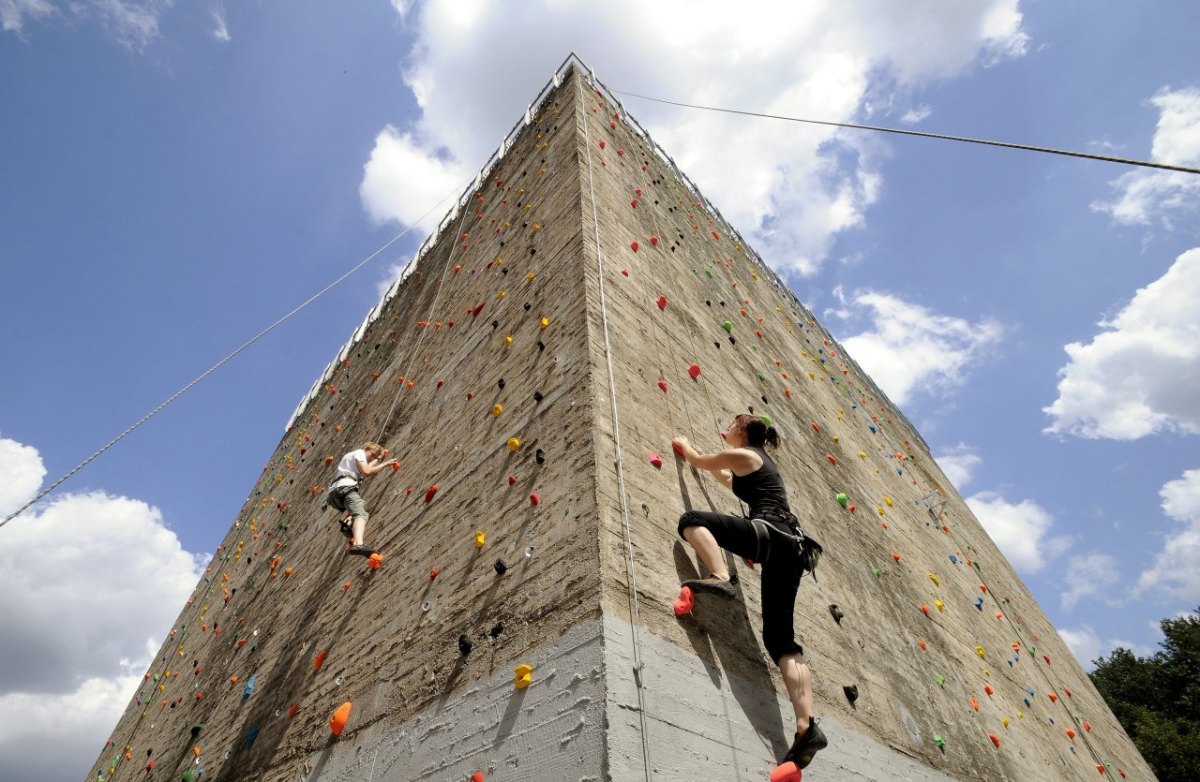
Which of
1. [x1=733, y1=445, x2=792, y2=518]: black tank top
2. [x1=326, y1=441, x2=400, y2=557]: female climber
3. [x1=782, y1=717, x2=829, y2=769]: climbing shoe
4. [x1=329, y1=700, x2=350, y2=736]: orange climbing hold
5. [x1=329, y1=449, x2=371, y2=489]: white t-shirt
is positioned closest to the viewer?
[x1=782, y1=717, x2=829, y2=769]: climbing shoe

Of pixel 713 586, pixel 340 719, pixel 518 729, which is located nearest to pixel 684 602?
pixel 713 586

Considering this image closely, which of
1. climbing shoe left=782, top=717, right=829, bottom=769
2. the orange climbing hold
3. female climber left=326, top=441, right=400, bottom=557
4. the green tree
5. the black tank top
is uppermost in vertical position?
the green tree

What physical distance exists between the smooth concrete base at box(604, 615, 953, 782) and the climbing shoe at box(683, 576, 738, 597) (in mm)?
288

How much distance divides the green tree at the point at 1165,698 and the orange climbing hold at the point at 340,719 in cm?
2309

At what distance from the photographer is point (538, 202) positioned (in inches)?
257

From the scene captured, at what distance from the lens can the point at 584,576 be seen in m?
2.71

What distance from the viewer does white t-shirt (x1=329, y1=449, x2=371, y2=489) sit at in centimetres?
488

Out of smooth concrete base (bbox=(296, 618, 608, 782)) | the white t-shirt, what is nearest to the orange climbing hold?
smooth concrete base (bbox=(296, 618, 608, 782))

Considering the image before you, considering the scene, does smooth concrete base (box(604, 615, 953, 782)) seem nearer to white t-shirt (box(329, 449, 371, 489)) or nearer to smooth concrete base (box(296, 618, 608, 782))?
smooth concrete base (box(296, 618, 608, 782))

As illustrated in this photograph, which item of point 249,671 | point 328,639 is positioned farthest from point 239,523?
point 328,639

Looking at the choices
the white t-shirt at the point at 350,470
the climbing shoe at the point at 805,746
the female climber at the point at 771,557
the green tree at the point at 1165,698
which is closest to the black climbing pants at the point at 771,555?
the female climber at the point at 771,557

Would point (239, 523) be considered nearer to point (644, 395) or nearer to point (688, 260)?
point (688, 260)

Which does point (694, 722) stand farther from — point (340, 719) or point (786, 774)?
point (340, 719)

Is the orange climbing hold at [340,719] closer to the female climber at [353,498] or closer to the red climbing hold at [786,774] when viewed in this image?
the female climber at [353,498]
